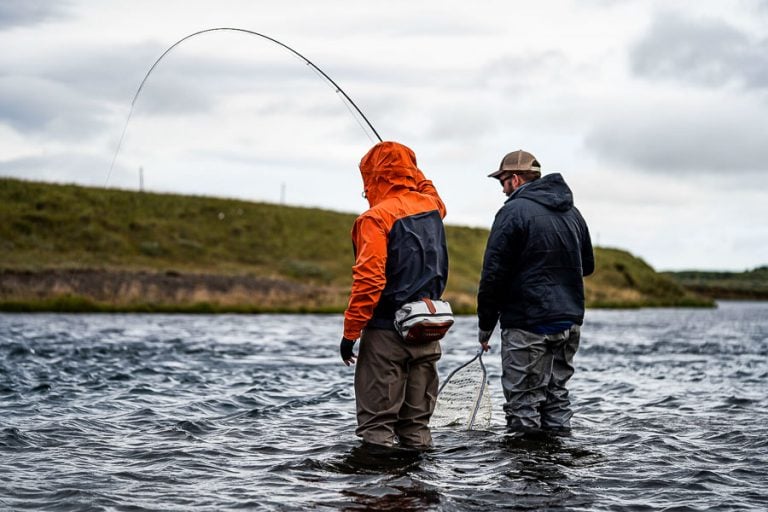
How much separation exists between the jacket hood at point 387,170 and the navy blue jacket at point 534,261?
118 cm

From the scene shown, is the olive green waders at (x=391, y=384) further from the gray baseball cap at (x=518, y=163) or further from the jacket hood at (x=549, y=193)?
the gray baseball cap at (x=518, y=163)

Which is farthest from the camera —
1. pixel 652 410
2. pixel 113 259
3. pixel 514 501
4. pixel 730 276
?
pixel 730 276

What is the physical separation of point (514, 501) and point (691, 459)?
2333mm

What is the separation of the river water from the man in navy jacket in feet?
2.07

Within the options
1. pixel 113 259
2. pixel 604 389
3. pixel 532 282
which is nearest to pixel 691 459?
pixel 532 282

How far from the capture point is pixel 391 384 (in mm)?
6859

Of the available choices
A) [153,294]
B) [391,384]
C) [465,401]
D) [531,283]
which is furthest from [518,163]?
[153,294]

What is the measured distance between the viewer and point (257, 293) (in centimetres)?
4162

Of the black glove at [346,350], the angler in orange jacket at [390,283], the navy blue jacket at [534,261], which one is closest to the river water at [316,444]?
the angler in orange jacket at [390,283]

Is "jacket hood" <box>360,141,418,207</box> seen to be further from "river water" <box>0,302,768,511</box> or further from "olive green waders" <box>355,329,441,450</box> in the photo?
"river water" <box>0,302,768,511</box>

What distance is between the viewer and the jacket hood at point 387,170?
691cm

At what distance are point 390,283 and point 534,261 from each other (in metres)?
1.59

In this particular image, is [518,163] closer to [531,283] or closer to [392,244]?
[531,283]

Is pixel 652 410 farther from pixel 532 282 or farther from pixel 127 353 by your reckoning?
pixel 127 353
